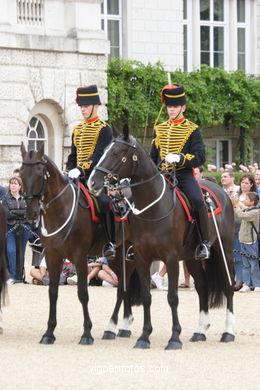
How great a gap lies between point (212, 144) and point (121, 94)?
14.4ft

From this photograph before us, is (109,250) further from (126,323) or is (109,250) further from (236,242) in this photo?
(236,242)

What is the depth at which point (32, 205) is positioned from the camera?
11.3m

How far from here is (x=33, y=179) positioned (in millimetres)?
11375

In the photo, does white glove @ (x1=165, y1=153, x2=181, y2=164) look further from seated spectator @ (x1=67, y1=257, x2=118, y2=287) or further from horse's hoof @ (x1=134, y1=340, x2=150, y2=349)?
seated spectator @ (x1=67, y1=257, x2=118, y2=287)

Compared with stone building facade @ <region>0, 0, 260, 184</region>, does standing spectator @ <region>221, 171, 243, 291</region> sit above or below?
below

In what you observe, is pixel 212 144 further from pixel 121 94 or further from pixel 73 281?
Result: pixel 73 281

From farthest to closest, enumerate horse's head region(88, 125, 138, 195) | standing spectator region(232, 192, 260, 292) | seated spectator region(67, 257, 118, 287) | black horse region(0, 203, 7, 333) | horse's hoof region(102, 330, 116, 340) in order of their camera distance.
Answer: seated spectator region(67, 257, 118, 287)
standing spectator region(232, 192, 260, 292)
black horse region(0, 203, 7, 333)
horse's hoof region(102, 330, 116, 340)
horse's head region(88, 125, 138, 195)

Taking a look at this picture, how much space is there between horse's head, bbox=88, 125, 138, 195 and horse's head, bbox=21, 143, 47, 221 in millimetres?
690

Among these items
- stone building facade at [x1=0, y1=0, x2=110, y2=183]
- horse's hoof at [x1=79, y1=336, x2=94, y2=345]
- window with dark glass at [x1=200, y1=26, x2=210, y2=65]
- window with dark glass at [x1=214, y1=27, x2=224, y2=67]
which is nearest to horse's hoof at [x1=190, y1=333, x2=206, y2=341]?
horse's hoof at [x1=79, y1=336, x2=94, y2=345]

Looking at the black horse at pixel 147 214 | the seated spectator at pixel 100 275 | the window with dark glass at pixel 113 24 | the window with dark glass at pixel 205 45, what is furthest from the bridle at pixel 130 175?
the window with dark glass at pixel 205 45

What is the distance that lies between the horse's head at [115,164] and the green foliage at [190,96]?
11994mm

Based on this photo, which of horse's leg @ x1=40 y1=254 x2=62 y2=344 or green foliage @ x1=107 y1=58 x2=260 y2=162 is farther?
green foliage @ x1=107 y1=58 x2=260 y2=162

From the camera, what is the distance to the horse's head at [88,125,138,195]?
1097 centimetres

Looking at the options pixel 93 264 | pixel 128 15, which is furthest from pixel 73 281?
pixel 128 15
